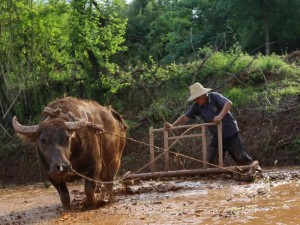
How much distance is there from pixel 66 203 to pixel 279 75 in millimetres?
9995

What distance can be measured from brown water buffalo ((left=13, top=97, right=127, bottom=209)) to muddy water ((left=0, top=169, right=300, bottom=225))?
1.60 ft

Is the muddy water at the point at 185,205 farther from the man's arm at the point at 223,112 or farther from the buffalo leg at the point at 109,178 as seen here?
the man's arm at the point at 223,112

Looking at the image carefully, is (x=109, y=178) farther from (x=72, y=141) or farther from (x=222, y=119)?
(x=222, y=119)

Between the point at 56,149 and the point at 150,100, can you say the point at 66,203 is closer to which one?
the point at 56,149

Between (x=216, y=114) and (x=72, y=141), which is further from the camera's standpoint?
(x=216, y=114)

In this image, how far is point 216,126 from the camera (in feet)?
32.3

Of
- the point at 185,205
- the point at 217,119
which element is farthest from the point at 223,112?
the point at 185,205

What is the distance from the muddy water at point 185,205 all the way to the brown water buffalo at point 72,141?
487 mm

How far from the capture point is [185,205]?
746 cm

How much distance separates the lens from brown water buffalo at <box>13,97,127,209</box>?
759cm

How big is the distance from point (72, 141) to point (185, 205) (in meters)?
1.89

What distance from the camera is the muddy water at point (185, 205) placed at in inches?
248

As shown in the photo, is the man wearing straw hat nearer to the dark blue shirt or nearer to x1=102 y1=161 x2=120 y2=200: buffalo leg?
the dark blue shirt

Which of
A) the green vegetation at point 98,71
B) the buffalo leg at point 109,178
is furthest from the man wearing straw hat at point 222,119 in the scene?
the green vegetation at point 98,71
